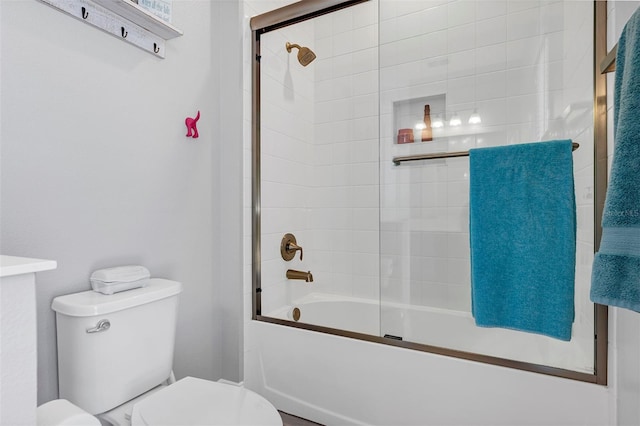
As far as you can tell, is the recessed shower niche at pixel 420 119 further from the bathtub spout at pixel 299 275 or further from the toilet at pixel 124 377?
the toilet at pixel 124 377

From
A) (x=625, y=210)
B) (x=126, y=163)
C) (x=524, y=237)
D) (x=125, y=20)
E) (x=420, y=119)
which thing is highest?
(x=125, y=20)

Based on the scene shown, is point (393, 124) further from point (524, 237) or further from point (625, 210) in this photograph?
point (625, 210)

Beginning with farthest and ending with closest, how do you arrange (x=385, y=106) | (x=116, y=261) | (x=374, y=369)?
1. (x=385, y=106)
2. (x=374, y=369)
3. (x=116, y=261)

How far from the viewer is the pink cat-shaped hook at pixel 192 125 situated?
1641 mm

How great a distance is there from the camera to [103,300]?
1.13 m

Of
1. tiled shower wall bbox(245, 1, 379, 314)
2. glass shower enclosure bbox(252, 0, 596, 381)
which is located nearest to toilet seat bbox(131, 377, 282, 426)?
glass shower enclosure bbox(252, 0, 596, 381)

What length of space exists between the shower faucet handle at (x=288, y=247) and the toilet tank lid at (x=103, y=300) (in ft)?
2.73

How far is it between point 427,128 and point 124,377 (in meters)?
1.78

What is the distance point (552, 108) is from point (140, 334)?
6.40 feet

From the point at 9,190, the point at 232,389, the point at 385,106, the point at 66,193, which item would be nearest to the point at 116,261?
the point at 66,193

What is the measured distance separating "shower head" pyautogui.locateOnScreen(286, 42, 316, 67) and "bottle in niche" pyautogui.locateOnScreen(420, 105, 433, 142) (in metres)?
0.75

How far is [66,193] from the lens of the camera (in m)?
1.20

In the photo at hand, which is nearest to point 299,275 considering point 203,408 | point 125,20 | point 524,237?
point 203,408

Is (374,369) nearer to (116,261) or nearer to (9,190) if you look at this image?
(116,261)
